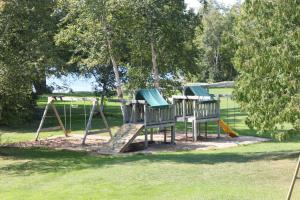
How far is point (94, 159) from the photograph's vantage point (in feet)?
62.0

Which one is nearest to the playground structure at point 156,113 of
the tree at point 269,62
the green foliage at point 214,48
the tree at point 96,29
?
the tree at point 96,29

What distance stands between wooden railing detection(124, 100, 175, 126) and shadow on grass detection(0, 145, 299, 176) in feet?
9.43

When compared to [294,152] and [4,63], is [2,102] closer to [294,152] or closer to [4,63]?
[4,63]

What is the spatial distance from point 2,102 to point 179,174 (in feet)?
28.8

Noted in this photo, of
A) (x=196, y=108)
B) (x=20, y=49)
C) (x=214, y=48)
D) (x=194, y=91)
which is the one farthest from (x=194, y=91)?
(x=214, y=48)

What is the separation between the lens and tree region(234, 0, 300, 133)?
12.1 m

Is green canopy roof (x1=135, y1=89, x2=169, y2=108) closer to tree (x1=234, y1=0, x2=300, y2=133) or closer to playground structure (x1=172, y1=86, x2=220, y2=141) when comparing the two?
playground structure (x1=172, y1=86, x2=220, y2=141)

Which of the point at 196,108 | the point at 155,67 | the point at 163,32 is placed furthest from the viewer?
the point at 155,67

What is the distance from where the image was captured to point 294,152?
1819cm

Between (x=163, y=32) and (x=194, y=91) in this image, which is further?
(x=194, y=91)

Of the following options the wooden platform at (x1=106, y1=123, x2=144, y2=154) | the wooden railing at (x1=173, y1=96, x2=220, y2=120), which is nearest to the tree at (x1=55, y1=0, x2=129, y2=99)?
the wooden railing at (x1=173, y1=96, x2=220, y2=120)

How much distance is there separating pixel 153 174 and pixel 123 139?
6839mm

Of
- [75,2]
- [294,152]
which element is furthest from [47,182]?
[75,2]

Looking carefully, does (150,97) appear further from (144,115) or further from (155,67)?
(155,67)
